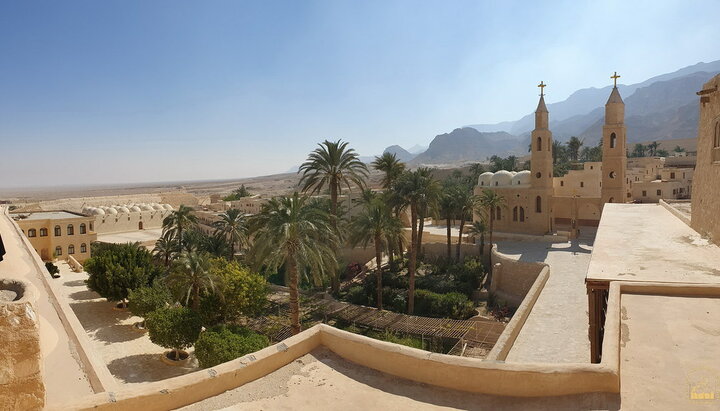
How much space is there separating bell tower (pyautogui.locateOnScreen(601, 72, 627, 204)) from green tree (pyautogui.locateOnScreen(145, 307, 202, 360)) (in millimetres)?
28945

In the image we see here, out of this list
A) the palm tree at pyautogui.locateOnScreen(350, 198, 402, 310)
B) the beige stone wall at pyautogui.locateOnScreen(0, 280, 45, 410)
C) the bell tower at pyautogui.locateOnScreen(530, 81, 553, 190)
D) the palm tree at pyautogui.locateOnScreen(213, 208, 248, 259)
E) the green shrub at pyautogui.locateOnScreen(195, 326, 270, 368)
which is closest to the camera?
the beige stone wall at pyautogui.locateOnScreen(0, 280, 45, 410)

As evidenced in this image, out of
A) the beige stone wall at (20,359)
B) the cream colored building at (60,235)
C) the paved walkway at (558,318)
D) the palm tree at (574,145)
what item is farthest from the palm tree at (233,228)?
the palm tree at (574,145)

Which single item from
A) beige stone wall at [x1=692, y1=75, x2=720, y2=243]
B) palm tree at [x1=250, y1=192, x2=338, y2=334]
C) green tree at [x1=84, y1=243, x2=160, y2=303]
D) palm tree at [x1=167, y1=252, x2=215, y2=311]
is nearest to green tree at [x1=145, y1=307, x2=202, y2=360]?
palm tree at [x1=167, y1=252, x2=215, y2=311]

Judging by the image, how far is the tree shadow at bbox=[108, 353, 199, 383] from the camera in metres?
15.8

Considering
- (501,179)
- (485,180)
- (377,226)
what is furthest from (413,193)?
(485,180)

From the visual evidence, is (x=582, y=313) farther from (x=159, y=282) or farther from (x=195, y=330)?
(x=159, y=282)

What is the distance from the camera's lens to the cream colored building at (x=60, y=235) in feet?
115

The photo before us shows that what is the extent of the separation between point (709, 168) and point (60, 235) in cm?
4195

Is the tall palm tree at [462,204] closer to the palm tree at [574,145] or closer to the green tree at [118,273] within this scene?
the green tree at [118,273]

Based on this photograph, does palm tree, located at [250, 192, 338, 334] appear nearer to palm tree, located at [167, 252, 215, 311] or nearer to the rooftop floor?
palm tree, located at [167, 252, 215, 311]

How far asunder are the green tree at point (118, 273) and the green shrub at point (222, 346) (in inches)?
310

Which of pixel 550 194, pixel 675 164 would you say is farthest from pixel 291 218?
pixel 675 164

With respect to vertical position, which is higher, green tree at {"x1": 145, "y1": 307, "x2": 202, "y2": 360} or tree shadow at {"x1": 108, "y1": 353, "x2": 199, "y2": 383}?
green tree at {"x1": 145, "y1": 307, "x2": 202, "y2": 360}

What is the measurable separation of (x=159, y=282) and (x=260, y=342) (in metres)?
8.42
